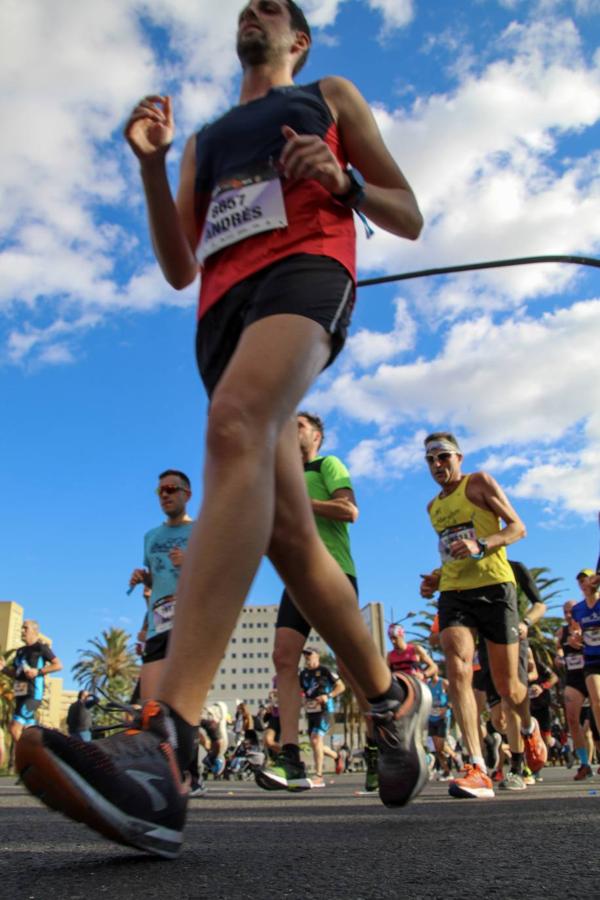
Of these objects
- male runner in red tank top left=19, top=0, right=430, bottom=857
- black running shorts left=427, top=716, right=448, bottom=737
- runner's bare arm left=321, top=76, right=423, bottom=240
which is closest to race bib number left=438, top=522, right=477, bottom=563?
male runner in red tank top left=19, top=0, right=430, bottom=857

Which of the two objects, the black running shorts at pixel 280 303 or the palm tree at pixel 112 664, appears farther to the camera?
the palm tree at pixel 112 664

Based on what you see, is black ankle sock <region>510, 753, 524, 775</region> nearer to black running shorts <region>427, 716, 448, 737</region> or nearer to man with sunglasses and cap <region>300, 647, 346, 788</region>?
man with sunglasses and cap <region>300, 647, 346, 788</region>

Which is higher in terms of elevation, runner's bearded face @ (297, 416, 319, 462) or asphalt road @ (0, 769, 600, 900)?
runner's bearded face @ (297, 416, 319, 462)

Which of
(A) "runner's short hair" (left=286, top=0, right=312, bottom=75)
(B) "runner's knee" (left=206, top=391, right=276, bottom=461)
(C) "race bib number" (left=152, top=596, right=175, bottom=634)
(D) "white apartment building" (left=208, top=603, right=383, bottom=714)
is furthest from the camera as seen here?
(D) "white apartment building" (left=208, top=603, right=383, bottom=714)

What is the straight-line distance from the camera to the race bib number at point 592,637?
8398mm

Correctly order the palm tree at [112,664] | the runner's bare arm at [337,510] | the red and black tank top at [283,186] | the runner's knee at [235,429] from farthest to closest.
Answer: the palm tree at [112,664], the runner's bare arm at [337,510], the red and black tank top at [283,186], the runner's knee at [235,429]

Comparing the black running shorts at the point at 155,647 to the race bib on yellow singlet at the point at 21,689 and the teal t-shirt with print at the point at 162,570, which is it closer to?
the teal t-shirt with print at the point at 162,570

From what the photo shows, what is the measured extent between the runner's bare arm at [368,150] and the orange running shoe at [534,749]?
19.1 ft

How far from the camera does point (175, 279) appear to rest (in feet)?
8.71

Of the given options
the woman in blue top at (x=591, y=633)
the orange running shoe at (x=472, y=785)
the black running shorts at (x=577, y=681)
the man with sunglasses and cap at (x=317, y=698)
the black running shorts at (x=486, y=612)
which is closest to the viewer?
the orange running shoe at (x=472, y=785)

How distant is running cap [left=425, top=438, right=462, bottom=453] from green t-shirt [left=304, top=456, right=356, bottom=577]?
0.86 metres

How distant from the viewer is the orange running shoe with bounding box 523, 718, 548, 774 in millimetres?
7523

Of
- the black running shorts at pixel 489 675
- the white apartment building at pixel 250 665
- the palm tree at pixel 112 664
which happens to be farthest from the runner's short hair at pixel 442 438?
the white apartment building at pixel 250 665

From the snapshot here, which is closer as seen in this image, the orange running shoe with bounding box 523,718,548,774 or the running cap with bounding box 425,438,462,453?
the running cap with bounding box 425,438,462,453
